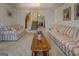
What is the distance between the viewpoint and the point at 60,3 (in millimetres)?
2807

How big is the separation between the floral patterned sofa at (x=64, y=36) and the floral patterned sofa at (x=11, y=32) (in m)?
0.55

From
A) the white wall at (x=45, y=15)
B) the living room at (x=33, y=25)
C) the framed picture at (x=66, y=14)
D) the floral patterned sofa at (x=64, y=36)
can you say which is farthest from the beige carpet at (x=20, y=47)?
the framed picture at (x=66, y=14)

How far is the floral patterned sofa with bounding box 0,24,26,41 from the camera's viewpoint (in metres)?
3.04

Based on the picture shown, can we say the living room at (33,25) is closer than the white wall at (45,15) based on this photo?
Yes

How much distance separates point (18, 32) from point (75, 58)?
119 cm

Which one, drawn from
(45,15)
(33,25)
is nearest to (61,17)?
(45,15)

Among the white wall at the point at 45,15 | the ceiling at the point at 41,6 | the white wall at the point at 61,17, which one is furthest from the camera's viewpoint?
the white wall at the point at 45,15

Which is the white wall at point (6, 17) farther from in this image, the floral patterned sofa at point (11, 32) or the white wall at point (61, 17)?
the white wall at point (61, 17)

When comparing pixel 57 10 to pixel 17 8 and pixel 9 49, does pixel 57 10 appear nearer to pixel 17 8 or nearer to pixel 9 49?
pixel 17 8

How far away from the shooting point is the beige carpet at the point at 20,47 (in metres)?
2.92

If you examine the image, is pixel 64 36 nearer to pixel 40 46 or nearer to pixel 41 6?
pixel 40 46

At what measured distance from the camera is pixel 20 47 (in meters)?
3.12

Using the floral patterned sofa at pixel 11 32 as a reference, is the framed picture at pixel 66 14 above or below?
above

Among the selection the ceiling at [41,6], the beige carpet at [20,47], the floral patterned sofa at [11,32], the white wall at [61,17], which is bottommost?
the beige carpet at [20,47]
